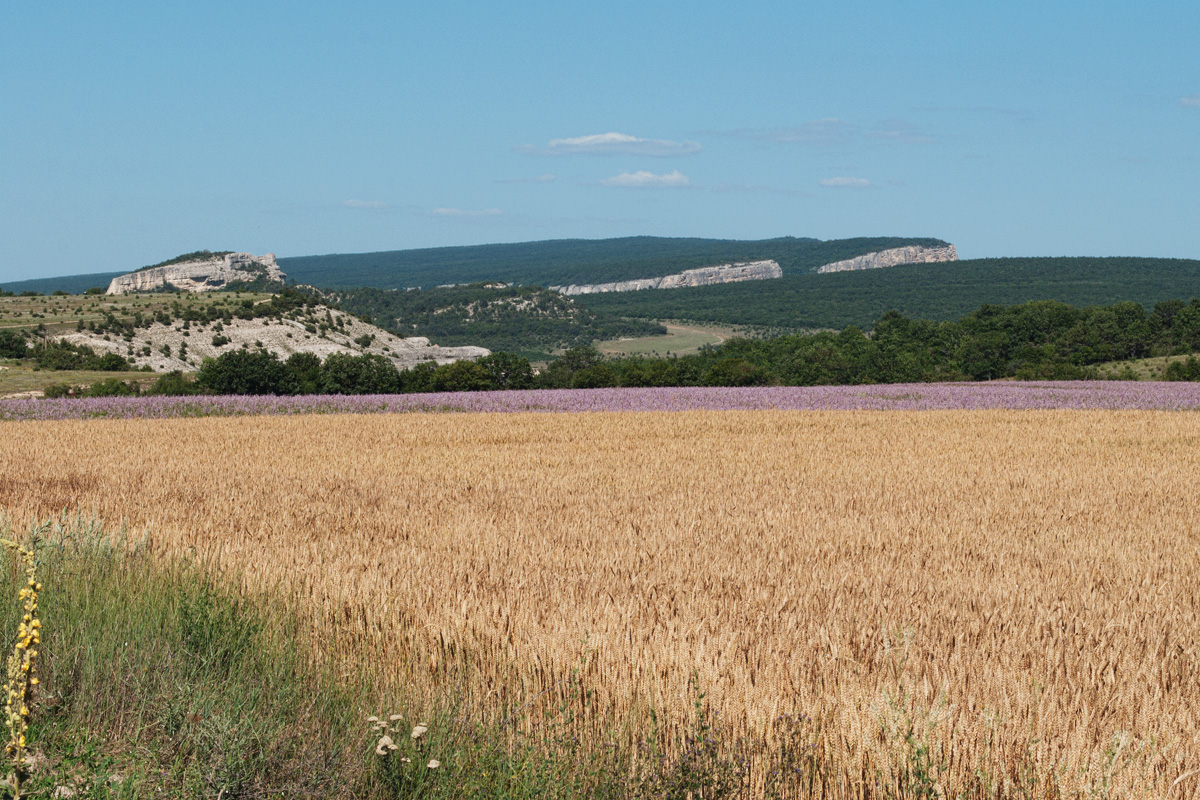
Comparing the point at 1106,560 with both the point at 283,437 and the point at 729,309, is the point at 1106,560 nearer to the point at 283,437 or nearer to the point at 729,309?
the point at 283,437

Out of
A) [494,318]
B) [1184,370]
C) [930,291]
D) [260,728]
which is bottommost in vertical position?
[1184,370]

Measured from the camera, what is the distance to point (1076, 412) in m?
26.8

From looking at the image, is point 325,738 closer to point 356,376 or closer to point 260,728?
point 260,728

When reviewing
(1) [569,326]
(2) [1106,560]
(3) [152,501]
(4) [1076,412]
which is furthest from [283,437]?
(1) [569,326]

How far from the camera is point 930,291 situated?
167375mm

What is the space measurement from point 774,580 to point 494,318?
167597 millimetres

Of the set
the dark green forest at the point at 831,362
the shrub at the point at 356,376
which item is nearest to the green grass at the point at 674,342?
the dark green forest at the point at 831,362

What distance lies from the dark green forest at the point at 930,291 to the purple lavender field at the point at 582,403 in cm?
12450

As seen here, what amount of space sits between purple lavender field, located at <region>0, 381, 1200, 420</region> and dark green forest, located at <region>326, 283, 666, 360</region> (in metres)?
113

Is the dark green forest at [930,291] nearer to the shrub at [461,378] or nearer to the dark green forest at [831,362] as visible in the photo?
the dark green forest at [831,362]

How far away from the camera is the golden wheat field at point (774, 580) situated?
412 centimetres

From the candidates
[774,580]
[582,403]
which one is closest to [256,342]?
[582,403]

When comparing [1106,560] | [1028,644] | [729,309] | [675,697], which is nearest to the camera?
[675,697]

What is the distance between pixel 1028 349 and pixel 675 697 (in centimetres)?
9547
